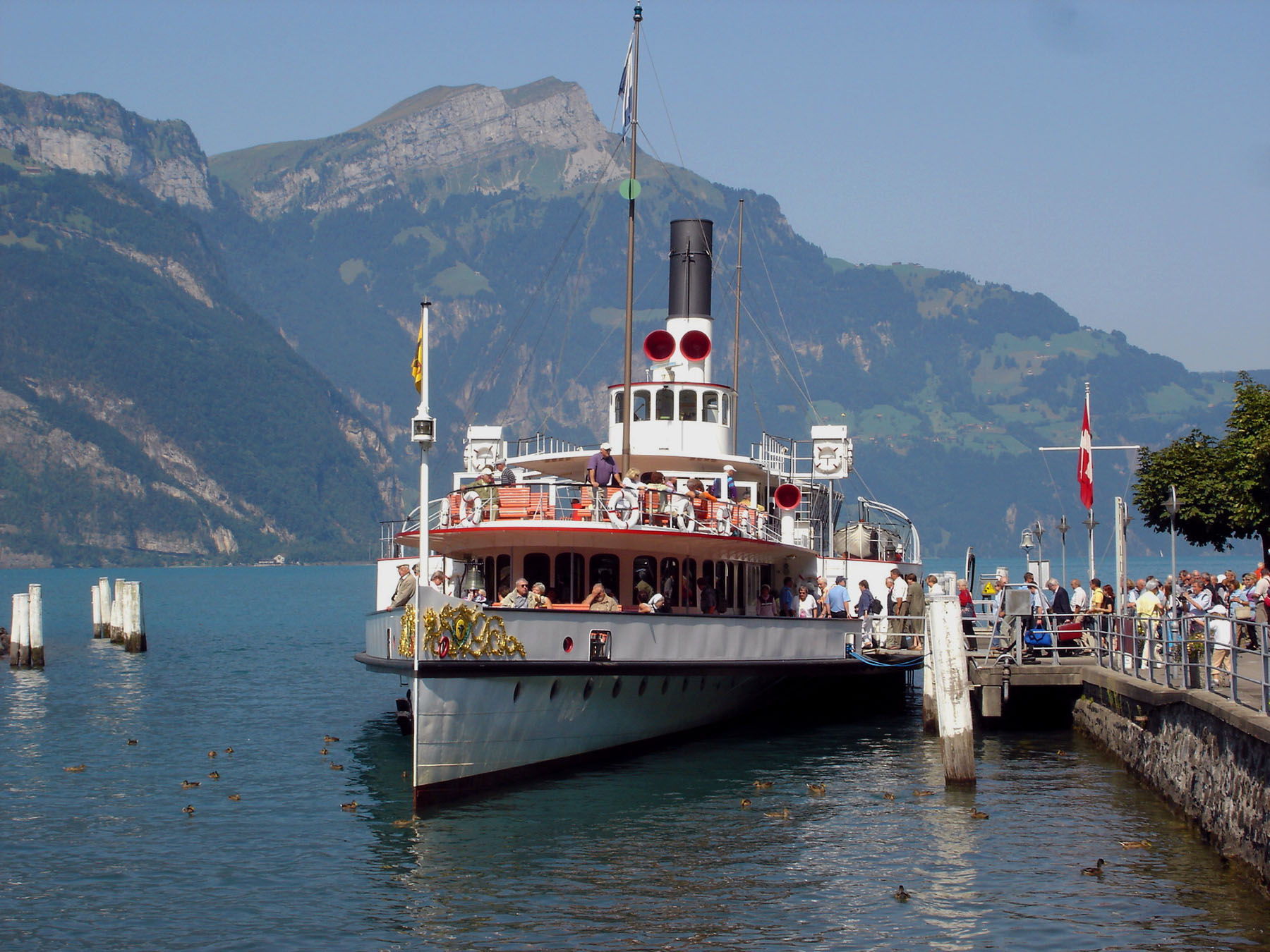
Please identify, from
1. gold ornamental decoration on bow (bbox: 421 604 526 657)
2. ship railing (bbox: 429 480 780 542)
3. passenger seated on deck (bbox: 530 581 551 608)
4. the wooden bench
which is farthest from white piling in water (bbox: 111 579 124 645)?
gold ornamental decoration on bow (bbox: 421 604 526 657)

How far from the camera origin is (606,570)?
90.8 ft

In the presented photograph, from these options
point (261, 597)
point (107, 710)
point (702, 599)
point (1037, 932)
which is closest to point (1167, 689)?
point (1037, 932)

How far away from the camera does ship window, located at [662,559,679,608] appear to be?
92.6 feet

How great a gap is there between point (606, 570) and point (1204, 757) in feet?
37.1

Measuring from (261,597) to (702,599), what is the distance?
122 metres

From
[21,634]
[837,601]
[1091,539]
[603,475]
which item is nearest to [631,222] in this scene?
[603,475]

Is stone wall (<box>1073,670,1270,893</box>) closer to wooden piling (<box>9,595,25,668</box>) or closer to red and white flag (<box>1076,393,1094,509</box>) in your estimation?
red and white flag (<box>1076,393,1094,509</box>)

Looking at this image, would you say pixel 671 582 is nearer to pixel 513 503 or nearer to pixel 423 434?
pixel 513 503

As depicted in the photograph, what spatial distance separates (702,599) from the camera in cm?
2916

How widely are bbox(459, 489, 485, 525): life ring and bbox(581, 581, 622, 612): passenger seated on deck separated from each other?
2.43 metres

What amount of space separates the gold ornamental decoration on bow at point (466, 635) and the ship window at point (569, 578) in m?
3.88

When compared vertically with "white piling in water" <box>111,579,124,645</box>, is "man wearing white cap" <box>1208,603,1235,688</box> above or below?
above

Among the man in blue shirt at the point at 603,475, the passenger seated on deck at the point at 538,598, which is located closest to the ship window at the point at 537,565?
the passenger seated on deck at the point at 538,598

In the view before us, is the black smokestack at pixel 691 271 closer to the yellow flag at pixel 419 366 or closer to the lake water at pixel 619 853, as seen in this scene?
the lake water at pixel 619 853
